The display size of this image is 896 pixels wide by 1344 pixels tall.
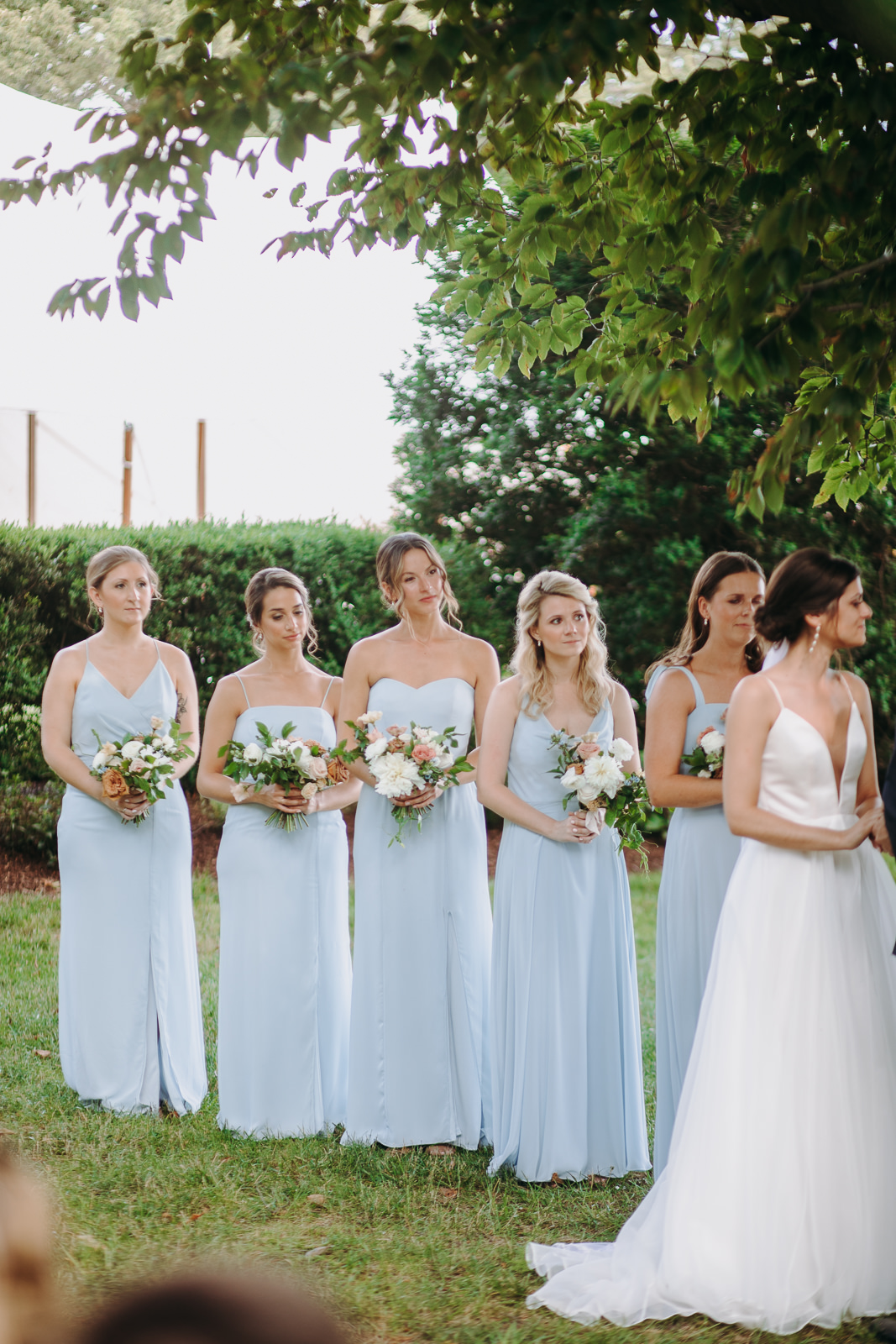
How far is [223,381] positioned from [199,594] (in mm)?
3296

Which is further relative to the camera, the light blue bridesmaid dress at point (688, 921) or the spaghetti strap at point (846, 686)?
the light blue bridesmaid dress at point (688, 921)

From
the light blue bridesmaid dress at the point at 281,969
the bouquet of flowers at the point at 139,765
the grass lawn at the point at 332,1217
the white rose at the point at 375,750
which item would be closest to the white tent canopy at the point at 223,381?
the bouquet of flowers at the point at 139,765

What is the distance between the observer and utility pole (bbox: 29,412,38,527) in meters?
13.5

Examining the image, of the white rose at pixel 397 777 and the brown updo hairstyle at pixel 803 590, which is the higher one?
the brown updo hairstyle at pixel 803 590

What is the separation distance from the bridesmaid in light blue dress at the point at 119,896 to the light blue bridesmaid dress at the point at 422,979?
3.96ft

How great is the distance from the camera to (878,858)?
171 inches

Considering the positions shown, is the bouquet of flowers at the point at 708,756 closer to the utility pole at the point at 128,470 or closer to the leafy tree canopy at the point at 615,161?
the leafy tree canopy at the point at 615,161

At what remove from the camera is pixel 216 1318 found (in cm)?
94

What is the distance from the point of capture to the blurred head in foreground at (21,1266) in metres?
1.07

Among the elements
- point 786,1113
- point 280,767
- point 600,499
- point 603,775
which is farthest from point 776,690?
point 600,499

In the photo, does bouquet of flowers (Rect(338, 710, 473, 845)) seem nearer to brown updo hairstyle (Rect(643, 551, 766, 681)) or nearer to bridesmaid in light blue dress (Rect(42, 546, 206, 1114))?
brown updo hairstyle (Rect(643, 551, 766, 681))

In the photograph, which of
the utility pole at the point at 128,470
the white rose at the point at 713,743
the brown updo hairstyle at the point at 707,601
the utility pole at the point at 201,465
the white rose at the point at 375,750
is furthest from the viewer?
the utility pole at the point at 201,465

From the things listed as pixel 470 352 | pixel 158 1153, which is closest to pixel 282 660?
pixel 158 1153

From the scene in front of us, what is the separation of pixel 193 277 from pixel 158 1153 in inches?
419
